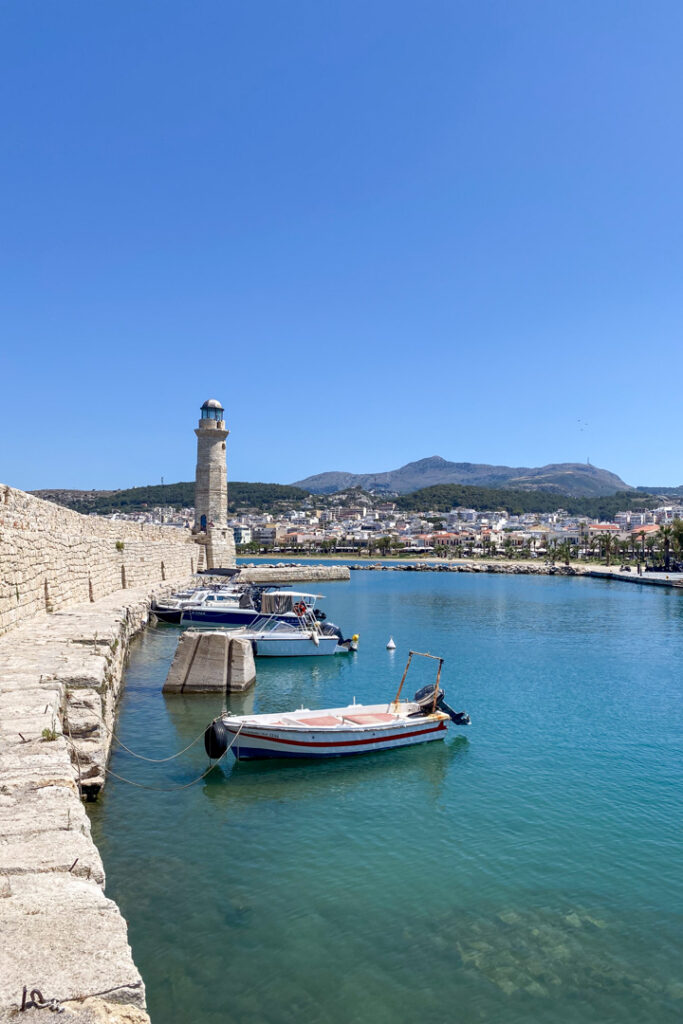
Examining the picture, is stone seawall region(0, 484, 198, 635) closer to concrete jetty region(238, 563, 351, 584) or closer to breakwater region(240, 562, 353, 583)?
concrete jetty region(238, 563, 351, 584)

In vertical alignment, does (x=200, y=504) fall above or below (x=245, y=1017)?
above

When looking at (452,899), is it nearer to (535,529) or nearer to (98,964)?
(98,964)

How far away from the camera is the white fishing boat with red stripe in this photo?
1330 cm

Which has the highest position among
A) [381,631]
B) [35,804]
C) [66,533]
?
[66,533]

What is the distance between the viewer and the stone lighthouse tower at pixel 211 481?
5319cm

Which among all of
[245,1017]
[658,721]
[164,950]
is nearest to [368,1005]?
[245,1017]

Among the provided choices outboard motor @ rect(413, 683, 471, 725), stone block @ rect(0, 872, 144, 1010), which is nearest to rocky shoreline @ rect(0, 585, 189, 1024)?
stone block @ rect(0, 872, 144, 1010)

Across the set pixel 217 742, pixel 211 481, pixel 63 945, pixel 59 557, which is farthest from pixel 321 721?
pixel 211 481

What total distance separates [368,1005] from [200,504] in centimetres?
4977

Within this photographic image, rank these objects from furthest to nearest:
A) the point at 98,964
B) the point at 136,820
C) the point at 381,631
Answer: the point at 381,631 → the point at 136,820 → the point at 98,964

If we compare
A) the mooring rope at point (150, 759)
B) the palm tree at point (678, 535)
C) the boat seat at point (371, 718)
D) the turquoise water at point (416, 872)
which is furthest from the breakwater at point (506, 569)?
the mooring rope at point (150, 759)

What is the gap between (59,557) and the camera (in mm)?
20375

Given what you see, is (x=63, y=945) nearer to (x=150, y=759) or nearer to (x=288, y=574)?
(x=150, y=759)

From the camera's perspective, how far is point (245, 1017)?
625 cm
